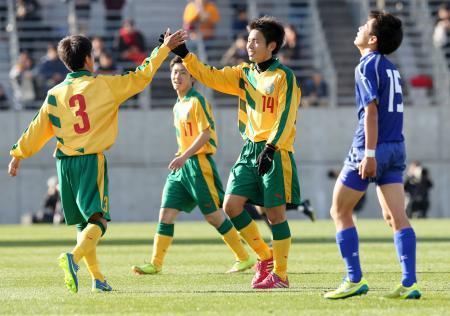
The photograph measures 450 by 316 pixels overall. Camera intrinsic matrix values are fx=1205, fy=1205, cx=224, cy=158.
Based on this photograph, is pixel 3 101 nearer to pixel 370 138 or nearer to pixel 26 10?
pixel 26 10

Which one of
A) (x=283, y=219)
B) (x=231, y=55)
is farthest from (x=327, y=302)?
(x=231, y=55)

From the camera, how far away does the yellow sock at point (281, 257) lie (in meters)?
10.2

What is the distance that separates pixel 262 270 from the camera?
1059cm

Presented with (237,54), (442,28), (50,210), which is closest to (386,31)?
(237,54)

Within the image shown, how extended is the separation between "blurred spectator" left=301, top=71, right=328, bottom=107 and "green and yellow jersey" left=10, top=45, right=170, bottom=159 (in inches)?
737

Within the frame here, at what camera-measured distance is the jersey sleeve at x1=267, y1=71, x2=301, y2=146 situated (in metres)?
10.0

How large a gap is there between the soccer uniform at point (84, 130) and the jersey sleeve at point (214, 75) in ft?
1.16

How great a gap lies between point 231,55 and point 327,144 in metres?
3.31

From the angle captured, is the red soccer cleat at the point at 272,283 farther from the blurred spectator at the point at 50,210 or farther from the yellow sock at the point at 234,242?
the blurred spectator at the point at 50,210

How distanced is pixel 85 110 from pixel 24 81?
18387 millimetres

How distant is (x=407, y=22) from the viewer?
31.4m

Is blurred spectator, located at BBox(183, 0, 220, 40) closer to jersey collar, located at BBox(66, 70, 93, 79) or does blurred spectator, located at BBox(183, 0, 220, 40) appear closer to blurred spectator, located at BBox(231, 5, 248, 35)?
blurred spectator, located at BBox(231, 5, 248, 35)

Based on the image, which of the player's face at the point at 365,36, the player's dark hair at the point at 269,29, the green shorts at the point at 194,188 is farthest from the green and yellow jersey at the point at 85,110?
the green shorts at the point at 194,188

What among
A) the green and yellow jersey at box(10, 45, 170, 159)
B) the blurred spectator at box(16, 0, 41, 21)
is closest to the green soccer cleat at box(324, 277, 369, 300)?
A: the green and yellow jersey at box(10, 45, 170, 159)
